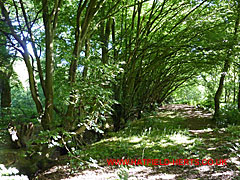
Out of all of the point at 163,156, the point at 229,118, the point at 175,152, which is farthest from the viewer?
the point at 229,118

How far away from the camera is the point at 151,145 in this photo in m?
4.68

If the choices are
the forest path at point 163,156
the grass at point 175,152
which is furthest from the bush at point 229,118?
the grass at point 175,152

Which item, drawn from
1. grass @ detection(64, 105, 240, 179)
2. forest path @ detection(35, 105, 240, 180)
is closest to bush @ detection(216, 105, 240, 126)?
forest path @ detection(35, 105, 240, 180)

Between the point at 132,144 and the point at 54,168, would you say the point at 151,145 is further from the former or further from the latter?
the point at 54,168

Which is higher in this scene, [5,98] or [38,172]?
[5,98]

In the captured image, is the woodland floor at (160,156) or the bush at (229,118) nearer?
the woodland floor at (160,156)

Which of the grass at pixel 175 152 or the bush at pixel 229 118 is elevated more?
the bush at pixel 229 118

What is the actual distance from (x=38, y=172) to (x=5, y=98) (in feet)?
19.7

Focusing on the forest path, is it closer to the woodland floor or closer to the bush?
the woodland floor

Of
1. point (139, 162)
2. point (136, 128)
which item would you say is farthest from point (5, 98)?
point (139, 162)

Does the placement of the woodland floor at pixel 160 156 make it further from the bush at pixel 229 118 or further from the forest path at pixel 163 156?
the bush at pixel 229 118

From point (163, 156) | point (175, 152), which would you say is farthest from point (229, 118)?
point (163, 156)

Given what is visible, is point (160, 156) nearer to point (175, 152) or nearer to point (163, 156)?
point (163, 156)

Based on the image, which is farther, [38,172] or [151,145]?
[151,145]
